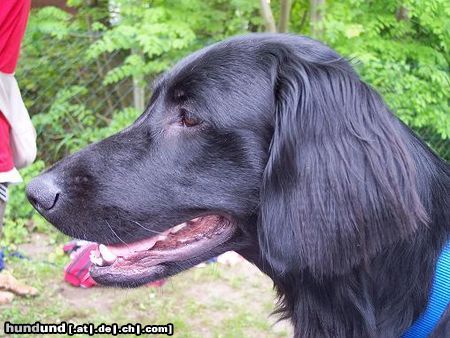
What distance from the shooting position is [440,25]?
5.25 metres

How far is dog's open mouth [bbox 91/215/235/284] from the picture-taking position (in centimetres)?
210

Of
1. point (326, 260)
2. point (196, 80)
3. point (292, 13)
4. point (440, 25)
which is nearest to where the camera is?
point (326, 260)

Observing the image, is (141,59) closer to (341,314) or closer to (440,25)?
(440,25)

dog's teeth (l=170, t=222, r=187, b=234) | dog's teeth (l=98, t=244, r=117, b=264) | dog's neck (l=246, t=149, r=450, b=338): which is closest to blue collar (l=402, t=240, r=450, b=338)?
dog's neck (l=246, t=149, r=450, b=338)

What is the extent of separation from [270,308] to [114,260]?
92.8 inches

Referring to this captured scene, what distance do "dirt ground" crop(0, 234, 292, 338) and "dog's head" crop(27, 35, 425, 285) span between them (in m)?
1.78

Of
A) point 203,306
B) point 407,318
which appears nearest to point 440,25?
point 203,306

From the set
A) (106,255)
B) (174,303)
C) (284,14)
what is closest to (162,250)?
(106,255)

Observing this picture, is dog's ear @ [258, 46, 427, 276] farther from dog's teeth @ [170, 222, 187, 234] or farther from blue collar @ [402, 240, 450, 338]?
dog's teeth @ [170, 222, 187, 234]

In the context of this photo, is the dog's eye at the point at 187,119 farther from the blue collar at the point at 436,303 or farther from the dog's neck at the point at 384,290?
the blue collar at the point at 436,303

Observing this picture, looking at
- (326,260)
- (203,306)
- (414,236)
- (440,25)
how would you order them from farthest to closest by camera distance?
(440,25)
(203,306)
(414,236)
(326,260)

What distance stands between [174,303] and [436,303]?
266 centimetres

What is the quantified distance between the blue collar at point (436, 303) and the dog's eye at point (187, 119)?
0.95m

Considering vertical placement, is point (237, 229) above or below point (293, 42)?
below
